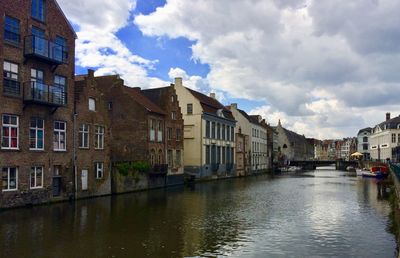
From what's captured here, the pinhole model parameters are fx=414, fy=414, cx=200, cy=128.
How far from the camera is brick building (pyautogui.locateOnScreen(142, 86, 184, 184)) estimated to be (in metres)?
52.9

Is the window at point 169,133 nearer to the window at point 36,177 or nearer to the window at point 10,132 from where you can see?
the window at point 36,177

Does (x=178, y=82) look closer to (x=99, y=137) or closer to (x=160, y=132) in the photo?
(x=160, y=132)

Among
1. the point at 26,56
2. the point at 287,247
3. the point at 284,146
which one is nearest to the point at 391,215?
the point at 287,247

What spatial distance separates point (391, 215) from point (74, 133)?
24733 millimetres

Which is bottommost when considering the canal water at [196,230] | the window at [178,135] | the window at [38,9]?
the canal water at [196,230]

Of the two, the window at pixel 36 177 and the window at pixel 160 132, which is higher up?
the window at pixel 160 132

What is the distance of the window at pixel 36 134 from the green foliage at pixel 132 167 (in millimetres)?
10455

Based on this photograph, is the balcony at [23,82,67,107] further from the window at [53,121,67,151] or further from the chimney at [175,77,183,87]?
the chimney at [175,77,183,87]

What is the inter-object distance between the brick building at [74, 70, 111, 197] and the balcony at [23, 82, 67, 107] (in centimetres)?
322

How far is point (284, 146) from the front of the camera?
14112 cm

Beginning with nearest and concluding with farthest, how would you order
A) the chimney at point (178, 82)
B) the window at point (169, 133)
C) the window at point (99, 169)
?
1. the window at point (99, 169)
2. the window at point (169, 133)
3. the chimney at point (178, 82)

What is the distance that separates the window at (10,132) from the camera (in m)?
27.7

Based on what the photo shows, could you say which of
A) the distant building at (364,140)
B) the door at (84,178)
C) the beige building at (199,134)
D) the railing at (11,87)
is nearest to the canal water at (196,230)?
the door at (84,178)

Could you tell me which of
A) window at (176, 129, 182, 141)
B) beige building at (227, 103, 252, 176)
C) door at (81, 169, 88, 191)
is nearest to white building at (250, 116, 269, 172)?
beige building at (227, 103, 252, 176)
